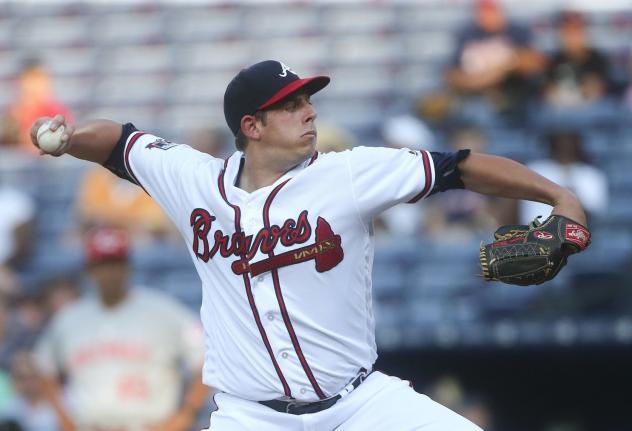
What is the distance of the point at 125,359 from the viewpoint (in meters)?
5.78

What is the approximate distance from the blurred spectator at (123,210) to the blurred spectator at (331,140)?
126 cm

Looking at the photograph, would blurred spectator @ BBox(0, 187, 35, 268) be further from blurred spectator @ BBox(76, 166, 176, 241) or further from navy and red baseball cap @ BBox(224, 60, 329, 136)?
navy and red baseball cap @ BBox(224, 60, 329, 136)

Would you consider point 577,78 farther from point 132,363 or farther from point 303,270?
point 303,270

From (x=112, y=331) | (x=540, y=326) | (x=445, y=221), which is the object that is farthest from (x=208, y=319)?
(x=445, y=221)

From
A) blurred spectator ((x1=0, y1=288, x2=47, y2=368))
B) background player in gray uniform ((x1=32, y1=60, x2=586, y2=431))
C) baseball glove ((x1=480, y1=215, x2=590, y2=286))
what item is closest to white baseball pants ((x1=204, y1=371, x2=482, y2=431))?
background player in gray uniform ((x1=32, y1=60, x2=586, y2=431))

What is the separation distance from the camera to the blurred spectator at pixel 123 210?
8.42 metres

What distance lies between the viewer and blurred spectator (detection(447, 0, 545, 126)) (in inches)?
345

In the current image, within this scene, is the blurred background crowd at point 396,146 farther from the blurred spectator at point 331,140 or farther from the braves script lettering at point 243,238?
the braves script lettering at point 243,238

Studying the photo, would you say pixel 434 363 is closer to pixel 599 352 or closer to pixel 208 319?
pixel 599 352

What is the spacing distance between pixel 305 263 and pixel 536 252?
0.68 meters

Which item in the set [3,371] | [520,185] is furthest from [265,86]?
[3,371]

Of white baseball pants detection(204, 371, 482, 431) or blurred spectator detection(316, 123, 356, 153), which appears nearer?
white baseball pants detection(204, 371, 482, 431)

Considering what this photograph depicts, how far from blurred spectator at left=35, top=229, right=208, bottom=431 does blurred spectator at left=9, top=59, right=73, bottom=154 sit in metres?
4.18

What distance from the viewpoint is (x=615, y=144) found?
8508mm
